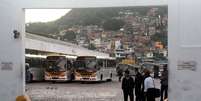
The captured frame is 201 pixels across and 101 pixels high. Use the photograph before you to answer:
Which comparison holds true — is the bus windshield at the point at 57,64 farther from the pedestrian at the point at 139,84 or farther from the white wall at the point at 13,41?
the white wall at the point at 13,41

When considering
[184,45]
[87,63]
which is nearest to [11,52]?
[184,45]

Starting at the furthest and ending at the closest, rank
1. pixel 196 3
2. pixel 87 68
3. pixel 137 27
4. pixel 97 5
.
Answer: pixel 137 27 < pixel 87 68 < pixel 97 5 < pixel 196 3

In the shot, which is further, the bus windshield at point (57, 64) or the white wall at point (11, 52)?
the bus windshield at point (57, 64)

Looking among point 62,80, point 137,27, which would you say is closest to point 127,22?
point 137,27

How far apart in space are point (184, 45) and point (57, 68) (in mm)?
36495

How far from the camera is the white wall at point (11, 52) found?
1466cm

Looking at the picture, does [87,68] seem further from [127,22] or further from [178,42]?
[127,22]

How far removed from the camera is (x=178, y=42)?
13711 millimetres

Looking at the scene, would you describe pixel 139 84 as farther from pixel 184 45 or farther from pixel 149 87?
pixel 184 45

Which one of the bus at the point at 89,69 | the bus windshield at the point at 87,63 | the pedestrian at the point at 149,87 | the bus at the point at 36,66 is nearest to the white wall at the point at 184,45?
the pedestrian at the point at 149,87

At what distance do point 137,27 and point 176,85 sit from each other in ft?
294

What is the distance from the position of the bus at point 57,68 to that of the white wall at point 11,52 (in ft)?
113

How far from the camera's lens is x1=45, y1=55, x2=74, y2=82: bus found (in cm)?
4950

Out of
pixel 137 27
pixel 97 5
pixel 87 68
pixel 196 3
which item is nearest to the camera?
pixel 196 3
